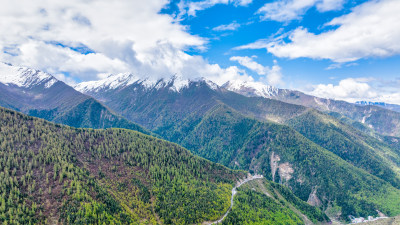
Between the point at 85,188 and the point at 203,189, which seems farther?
the point at 203,189

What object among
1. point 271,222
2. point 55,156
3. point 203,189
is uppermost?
point 55,156

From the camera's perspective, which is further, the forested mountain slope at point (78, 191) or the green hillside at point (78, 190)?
the green hillside at point (78, 190)

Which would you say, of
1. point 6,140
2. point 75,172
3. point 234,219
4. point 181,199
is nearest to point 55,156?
point 75,172

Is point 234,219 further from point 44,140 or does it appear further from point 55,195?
point 44,140

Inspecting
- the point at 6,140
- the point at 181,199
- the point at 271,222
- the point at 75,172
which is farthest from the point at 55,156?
the point at 271,222

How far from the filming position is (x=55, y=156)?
170875 millimetres

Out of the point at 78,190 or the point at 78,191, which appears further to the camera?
the point at 78,190

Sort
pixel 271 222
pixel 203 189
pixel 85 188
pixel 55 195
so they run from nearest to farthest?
pixel 55 195 < pixel 85 188 < pixel 271 222 < pixel 203 189

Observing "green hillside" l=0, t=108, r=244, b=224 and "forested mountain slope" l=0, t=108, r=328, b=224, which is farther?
"green hillside" l=0, t=108, r=244, b=224

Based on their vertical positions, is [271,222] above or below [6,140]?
below

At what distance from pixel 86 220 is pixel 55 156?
73829mm

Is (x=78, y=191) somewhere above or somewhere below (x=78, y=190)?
below

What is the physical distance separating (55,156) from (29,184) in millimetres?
33251

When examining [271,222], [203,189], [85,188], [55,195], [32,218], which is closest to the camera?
[32,218]
